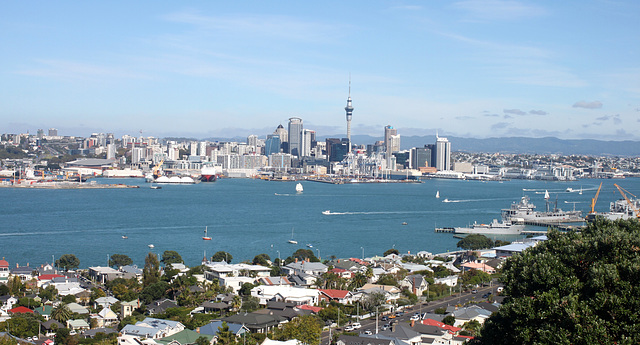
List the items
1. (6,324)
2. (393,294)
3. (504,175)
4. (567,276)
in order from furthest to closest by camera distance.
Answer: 1. (504,175)
2. (393,294)
3. (6,324)
4. (567,276)

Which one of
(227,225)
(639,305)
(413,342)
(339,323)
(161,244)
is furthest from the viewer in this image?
(227,225)

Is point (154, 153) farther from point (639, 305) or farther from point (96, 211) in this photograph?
point (639, 305)

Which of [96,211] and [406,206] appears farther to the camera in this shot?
[406,206]

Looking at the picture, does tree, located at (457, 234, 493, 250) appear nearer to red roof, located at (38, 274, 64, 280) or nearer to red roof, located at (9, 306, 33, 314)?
red roof, located at (38, 274, 64, 280)

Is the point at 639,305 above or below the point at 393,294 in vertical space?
above

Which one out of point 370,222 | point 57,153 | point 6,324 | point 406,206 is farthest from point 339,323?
point 57,153

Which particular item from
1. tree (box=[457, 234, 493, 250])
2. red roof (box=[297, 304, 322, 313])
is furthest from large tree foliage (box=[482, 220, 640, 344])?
tree (box=[457, 234, 493, 250])

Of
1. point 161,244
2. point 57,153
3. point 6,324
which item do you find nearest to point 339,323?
point 6,324
